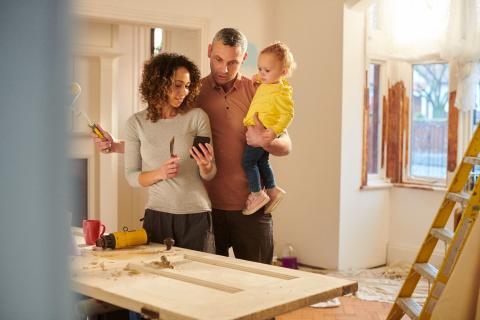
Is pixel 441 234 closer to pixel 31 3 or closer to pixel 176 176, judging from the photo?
pixel 176 176

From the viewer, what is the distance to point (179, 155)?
8.89 ft

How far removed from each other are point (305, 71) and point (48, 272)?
5.46m

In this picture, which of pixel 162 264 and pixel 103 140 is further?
pixel 103 140

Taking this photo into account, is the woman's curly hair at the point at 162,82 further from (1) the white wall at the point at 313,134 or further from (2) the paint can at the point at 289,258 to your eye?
(2) the paint can at the point at 289,258

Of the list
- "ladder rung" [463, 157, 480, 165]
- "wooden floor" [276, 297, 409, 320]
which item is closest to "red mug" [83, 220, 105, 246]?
"ladder rung" [463, 157, 480, 165]

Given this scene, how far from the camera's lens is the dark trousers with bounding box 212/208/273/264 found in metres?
2.90

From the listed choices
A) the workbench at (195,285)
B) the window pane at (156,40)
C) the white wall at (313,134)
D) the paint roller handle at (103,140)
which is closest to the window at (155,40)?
the window pane at (156,40)

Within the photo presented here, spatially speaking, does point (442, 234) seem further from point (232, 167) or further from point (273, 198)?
point (232, 167)

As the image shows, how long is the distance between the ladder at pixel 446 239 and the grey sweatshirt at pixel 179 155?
1.17 meters

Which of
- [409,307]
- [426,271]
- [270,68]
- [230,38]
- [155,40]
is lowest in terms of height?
[409,307]

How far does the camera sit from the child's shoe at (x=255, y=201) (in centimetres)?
285

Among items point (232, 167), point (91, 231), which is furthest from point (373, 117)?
point (91, 231)

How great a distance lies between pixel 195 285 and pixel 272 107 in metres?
0.98

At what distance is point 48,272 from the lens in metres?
0.41
